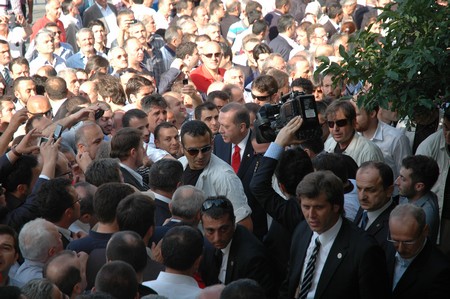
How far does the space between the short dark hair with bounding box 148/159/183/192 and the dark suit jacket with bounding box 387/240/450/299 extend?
2019mm

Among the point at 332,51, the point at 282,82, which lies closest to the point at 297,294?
the point at 282,82

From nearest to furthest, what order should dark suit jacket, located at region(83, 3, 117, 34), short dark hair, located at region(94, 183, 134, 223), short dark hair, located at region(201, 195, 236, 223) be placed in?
1. short dark hair, located at region(201, 195, 236, 223)
2. short dark hair, located at region(94, 183, 134, 223)
3. dark suit jacket, located at region(83, 3, 117, 34)

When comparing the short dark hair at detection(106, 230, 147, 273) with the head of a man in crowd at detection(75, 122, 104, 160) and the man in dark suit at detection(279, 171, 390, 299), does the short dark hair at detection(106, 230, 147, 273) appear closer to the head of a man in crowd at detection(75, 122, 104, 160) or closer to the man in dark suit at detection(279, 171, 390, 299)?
the man in dark suit at detection(279, 171, 390, 299)

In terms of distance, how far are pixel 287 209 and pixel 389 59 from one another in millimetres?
1526

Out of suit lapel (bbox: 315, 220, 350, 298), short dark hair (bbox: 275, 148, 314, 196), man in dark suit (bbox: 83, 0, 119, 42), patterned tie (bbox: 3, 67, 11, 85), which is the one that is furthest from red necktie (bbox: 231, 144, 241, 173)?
man in dark suit (bbox: 83, 0, 119, 42)

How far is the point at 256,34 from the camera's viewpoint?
1717cm

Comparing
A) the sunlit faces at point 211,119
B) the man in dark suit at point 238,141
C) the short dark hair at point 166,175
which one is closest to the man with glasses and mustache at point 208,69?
the sunlit faces at point 211,119

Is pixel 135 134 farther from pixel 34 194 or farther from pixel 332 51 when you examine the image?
pixel 332 51

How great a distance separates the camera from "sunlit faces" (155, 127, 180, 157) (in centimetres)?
971

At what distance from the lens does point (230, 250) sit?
676 centimetres

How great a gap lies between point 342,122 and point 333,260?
10.4ft

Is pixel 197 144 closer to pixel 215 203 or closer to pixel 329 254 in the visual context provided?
pixel 215 203

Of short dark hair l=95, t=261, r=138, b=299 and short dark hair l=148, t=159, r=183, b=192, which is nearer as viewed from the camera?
short dark hair l=95, t=261, r=138, b=299

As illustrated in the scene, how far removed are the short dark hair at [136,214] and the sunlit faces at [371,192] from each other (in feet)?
5.41
